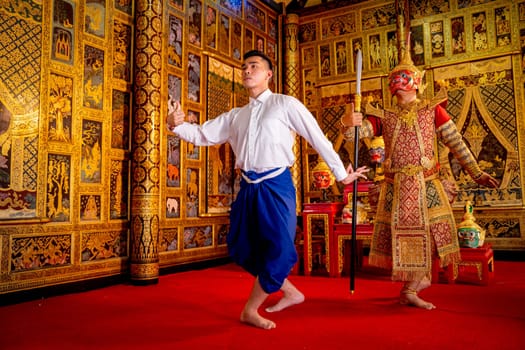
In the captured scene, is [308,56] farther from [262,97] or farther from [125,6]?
[262,97]

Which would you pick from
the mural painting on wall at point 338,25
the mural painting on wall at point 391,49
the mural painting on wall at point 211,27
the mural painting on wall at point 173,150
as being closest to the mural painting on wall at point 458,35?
the mural painting on wall at point 391,49

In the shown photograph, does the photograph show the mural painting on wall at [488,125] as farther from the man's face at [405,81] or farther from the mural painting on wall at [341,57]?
the man's face at [405,81]

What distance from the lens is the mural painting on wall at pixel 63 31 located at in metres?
3.89

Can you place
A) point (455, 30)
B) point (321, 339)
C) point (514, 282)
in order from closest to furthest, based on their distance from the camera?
point (321, 339) → point (514, 282) → point (455, 30)

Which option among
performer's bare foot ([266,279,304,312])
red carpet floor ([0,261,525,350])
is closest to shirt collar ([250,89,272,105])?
performer's bare foot ([266,279,304,312])

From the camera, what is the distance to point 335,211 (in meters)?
4.74

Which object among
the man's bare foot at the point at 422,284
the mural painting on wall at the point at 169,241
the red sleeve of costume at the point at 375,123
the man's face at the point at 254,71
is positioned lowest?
the man's bare foot at the point at 422,284

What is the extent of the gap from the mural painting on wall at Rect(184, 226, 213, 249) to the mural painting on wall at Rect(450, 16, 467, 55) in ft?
14.7

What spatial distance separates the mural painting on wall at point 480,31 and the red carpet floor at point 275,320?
362 cm

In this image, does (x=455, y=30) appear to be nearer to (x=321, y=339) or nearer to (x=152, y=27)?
(x=152, y=27)

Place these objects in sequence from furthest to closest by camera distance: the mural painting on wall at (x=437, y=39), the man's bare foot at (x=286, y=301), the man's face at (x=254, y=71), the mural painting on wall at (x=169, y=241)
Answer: the mural painting on wall at (x=437, y=39) < the mural painting on wall at (x=169, y=241) < the man's bare foot at (x=286, y=301) < the man's face at (x=254, y=71)

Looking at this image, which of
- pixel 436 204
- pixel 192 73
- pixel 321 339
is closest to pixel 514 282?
pixel 436 204

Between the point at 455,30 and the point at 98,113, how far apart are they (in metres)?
5.22

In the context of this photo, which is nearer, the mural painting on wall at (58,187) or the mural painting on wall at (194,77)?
the mural painting on wall at (58,187)
